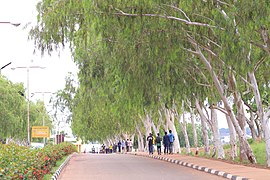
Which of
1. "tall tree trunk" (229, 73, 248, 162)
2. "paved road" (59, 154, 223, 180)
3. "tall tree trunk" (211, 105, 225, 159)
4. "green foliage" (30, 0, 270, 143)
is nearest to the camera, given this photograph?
"green foliage" (30, 0, 270, 143)

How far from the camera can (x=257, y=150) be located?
131 ft

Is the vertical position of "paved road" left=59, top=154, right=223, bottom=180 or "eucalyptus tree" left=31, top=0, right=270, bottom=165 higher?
"eucalyptus tree" left=31, top=0, right=270, bottom=165

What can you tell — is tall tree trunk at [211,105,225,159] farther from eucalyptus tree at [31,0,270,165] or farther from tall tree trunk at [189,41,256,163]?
tall tree trunk at [189,41,256,163]

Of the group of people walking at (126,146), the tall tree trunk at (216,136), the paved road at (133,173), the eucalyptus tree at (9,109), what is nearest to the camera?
the paved road at (133,173)

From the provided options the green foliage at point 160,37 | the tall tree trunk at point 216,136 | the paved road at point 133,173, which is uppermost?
the green foliage at point 160,37

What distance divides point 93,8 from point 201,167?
27.3 ft

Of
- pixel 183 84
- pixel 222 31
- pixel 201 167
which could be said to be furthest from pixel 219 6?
pixel 183 84

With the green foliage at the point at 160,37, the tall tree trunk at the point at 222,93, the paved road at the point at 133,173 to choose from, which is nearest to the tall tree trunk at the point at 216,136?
the green foliage at the point at 160,37

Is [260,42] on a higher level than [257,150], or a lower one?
higher

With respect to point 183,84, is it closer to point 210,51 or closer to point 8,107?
point 210,51

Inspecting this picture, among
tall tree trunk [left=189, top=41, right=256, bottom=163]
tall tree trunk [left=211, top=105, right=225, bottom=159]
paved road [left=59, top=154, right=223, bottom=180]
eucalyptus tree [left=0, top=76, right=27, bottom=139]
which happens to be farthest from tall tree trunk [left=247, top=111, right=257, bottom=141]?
eucalyptus tree [left=0, top=76, right=27, bottom=139]

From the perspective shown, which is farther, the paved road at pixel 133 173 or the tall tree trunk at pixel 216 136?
the tall tree trunk at pixel 216 136

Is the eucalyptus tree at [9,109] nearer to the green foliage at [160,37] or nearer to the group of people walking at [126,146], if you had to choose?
the group of people walking at [126,146]

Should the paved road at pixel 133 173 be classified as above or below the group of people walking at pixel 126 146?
below
